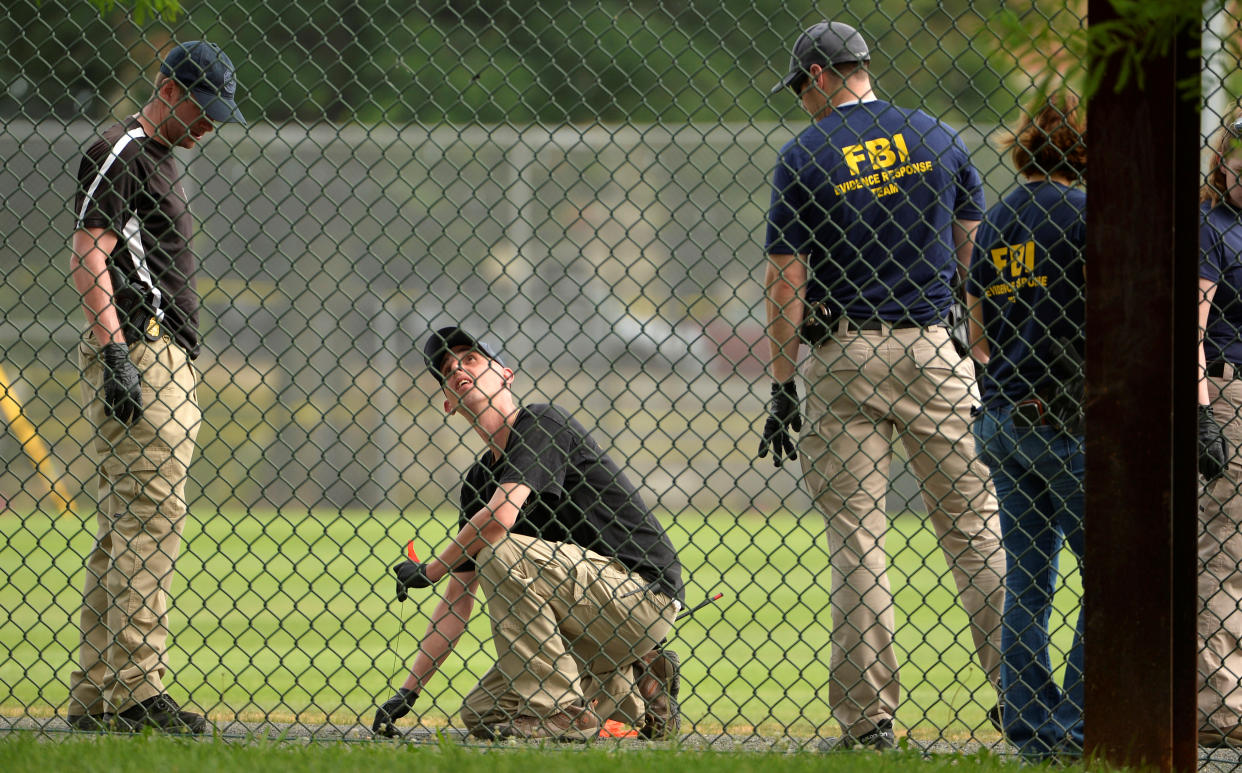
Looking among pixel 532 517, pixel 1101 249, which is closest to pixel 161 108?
pixel 532 517

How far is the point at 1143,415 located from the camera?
2617mm

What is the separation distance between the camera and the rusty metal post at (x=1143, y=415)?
261 cm

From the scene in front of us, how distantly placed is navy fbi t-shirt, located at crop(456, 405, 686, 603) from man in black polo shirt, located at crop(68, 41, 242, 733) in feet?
2.82

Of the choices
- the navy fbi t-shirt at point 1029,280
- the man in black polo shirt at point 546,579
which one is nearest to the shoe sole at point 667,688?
the man in black polo shirt at point 546,579

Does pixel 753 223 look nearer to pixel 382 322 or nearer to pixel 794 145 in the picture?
pixel 382 322

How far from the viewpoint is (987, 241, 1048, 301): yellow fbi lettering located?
327 cm

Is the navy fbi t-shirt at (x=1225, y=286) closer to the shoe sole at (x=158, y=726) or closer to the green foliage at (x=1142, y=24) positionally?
the green foliage at (x=1142, y=24)

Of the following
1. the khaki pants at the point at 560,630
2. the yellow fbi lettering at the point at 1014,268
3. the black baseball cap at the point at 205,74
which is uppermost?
the black baseball cap at the point at 205,74

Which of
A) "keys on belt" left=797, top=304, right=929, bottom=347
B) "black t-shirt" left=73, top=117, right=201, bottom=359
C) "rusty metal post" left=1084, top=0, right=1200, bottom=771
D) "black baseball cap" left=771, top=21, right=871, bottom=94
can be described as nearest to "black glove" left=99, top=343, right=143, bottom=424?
"black t-shirt" left=73, top=117, right=201, bottom=359

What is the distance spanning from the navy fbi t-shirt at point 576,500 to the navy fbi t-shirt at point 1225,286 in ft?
5.57

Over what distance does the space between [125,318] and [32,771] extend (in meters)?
1.35

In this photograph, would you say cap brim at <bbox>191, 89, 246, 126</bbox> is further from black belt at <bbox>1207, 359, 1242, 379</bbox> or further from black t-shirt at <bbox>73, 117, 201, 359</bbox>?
black belt at <bbox>1207, 359, 1242, 379</bbox>

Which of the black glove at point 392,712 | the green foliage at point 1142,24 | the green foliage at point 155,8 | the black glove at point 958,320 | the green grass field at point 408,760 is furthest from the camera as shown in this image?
the black glove at point 958,320

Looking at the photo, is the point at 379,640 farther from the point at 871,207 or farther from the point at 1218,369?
the point at 1218,369
